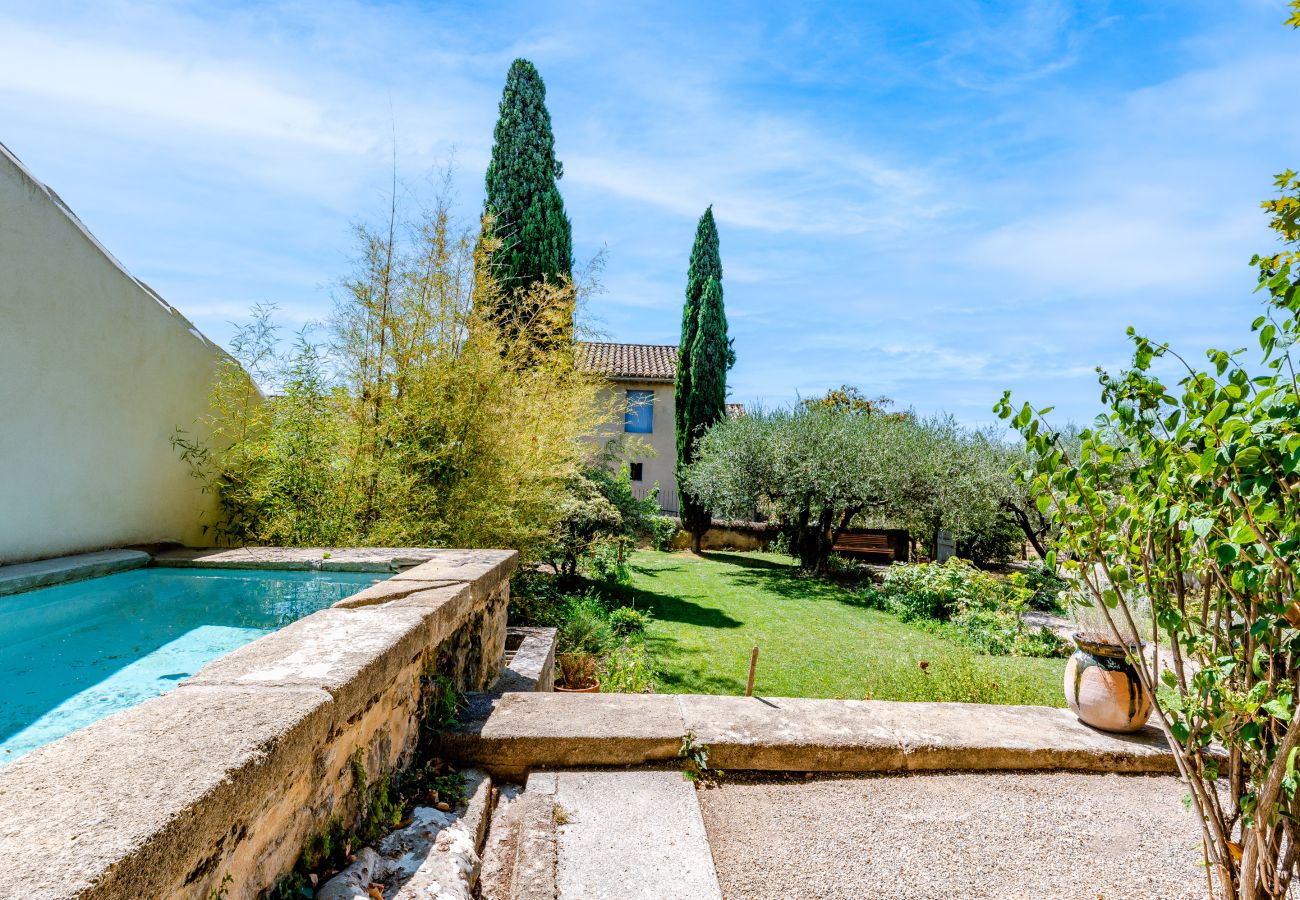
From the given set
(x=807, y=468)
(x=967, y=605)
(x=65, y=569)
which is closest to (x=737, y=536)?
(x=807, y=468)

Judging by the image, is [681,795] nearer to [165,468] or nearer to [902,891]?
[902,891]

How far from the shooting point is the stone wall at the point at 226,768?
0.98 m

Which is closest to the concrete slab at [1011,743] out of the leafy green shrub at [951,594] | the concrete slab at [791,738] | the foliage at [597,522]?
the concrete slab at [791,738]

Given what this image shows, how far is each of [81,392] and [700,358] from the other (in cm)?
1476

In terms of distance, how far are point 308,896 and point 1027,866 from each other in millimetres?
2278

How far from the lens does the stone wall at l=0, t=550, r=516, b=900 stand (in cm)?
98

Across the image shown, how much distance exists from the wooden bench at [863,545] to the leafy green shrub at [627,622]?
9138 millimetres

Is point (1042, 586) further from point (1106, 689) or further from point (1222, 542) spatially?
point (1222, 542)

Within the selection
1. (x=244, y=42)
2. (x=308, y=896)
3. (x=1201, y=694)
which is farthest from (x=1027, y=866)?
(x=244, y=42)

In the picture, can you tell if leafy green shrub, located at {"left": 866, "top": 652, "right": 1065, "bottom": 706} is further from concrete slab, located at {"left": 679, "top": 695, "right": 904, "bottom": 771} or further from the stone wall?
the stone wall

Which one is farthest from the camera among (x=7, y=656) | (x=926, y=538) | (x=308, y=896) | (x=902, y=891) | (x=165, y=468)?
(x=926, y=538)

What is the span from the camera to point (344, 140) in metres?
5.18

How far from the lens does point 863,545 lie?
16.2 metres

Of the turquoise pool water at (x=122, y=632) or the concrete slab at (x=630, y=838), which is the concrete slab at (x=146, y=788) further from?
the turquoise pool water at (x=122, y=632)
